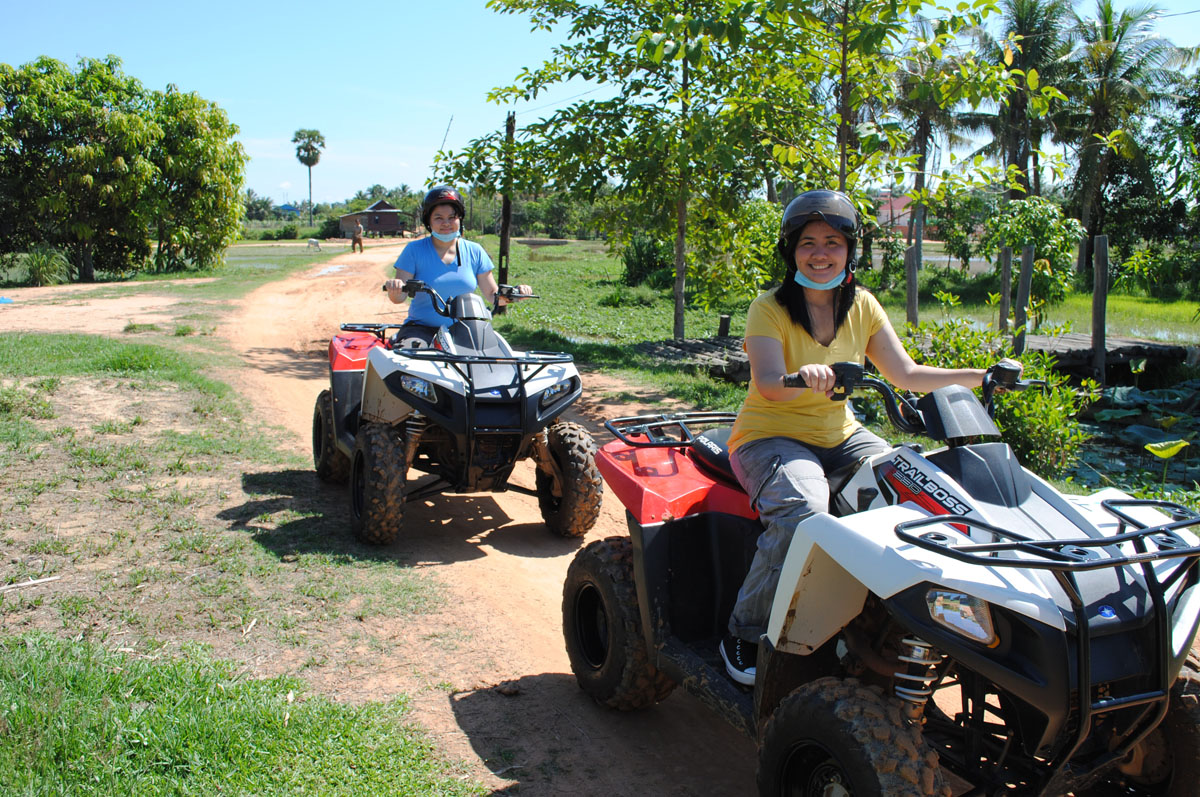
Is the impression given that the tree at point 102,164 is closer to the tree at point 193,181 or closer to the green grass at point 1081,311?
the tree at point 193,181

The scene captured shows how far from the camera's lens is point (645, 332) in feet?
58.0

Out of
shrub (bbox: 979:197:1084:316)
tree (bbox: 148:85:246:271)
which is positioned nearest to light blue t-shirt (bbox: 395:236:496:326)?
shrub (bbox: 979:197:1084:316)

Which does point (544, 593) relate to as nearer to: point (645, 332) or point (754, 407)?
point (754, 407)

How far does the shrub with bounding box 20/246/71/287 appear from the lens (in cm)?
2575

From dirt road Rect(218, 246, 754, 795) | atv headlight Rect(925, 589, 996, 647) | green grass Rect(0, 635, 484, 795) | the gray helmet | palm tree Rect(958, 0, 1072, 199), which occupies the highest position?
palm tree Rect(958, 0, 1072, 199)

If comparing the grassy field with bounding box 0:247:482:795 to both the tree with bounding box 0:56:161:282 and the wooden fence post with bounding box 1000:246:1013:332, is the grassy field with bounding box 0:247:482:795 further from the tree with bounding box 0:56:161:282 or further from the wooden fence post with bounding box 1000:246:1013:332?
the tree with bounding box 0:56:161:282

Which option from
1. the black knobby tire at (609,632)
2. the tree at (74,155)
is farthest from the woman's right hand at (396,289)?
the tree at (74,155)

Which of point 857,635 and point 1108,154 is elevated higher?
point 1108,154

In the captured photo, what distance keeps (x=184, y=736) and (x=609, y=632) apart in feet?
5.33

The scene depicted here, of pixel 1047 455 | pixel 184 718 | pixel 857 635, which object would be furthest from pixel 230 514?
pixel 1047 455

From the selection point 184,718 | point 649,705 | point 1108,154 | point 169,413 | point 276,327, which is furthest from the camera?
point 1108,154

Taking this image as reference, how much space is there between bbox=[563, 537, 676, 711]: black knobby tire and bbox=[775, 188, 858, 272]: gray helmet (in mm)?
1443

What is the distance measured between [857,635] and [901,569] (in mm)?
492

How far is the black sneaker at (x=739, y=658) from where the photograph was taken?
3189 millimetres
